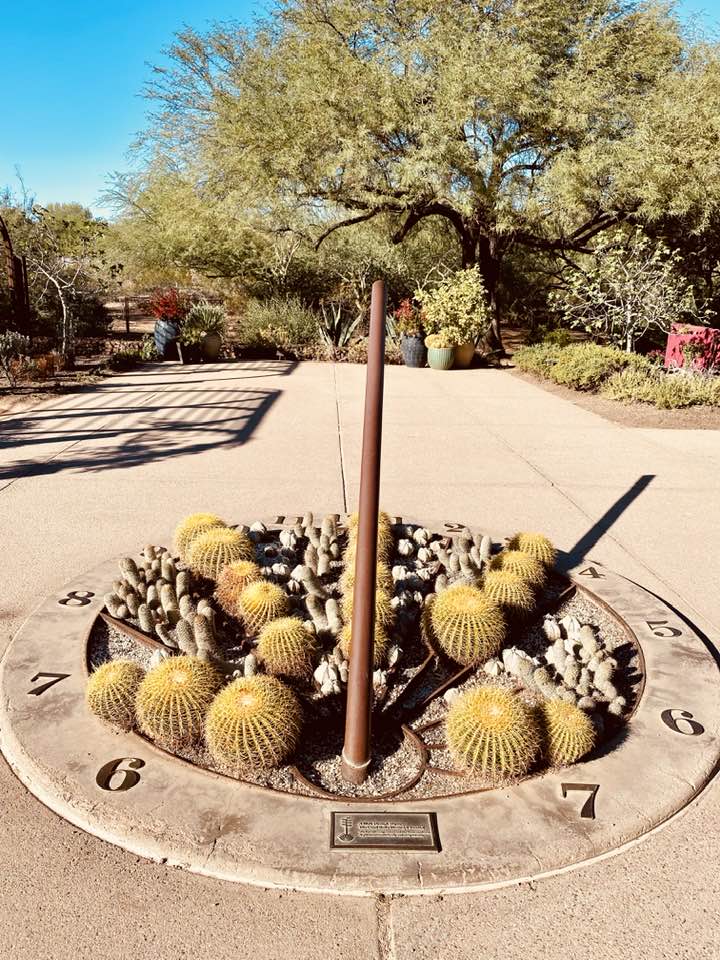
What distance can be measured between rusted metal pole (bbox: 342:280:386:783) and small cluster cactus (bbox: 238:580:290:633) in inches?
36.3

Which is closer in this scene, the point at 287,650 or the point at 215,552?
the point at 287,650

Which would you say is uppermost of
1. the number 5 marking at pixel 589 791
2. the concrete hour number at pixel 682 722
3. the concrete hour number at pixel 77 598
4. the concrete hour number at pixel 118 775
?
the concrete hour number at pixel 77 598

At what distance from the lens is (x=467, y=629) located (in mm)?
3139

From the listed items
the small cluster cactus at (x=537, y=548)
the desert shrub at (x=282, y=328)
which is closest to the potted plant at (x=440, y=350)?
the desert shrub at (x=282, y=328)

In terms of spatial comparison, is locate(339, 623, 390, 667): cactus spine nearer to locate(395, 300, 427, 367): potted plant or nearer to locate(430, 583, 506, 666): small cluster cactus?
locate(430, 583, 506, 666): small cluster cactus

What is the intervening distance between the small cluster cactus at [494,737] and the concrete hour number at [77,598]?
84.0 inches

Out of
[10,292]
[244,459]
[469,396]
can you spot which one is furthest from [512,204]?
[10,292]

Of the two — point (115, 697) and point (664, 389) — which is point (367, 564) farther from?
point (664, 389)

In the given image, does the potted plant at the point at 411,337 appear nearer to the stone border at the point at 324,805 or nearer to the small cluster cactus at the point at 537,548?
the small cluster cactus at the point at 537,548

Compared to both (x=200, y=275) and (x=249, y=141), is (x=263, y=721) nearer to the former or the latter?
(x=249, y=141)

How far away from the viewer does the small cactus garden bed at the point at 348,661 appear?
97.6 inches

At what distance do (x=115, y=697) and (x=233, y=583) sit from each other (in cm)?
98

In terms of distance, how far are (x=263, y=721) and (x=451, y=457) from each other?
16.0 feet

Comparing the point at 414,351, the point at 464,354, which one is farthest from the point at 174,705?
the point at 464,354
